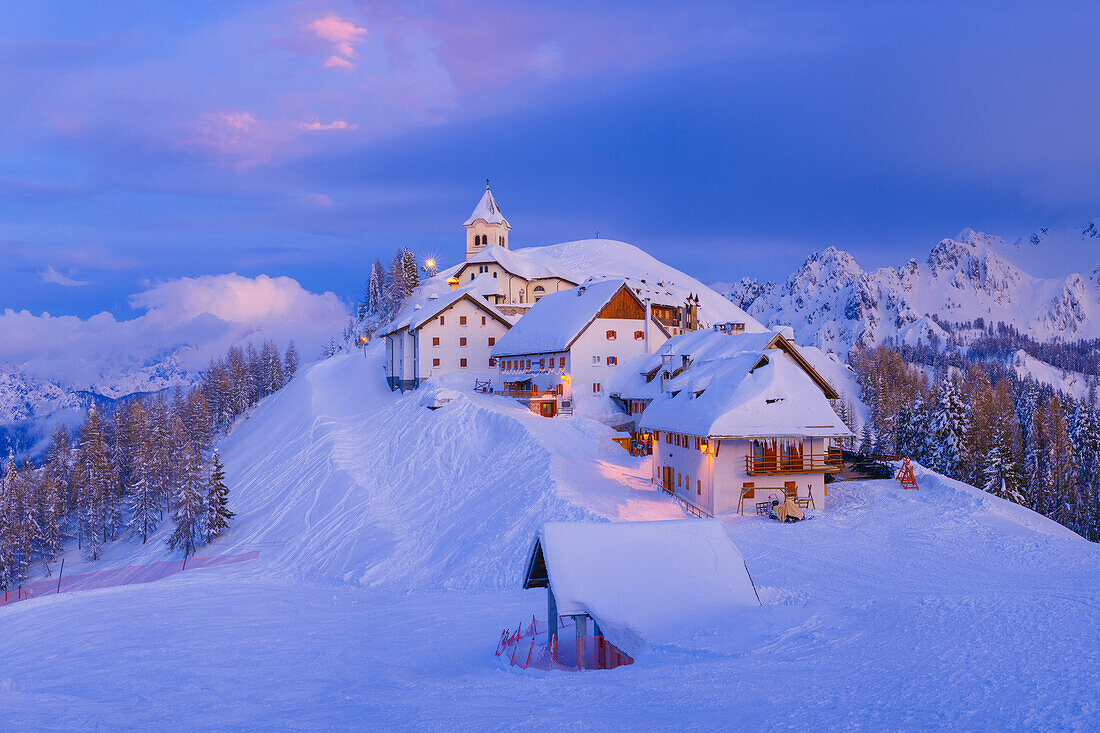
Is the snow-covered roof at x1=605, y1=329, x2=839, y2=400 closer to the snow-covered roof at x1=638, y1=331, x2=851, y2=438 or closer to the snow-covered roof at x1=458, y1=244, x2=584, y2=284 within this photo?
the snow-covered roof at x1=638, y1=331, x2=851, y2=438

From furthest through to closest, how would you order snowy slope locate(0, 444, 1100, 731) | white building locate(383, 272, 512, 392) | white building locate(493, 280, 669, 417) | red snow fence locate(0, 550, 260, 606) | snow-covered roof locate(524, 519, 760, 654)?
white building locate(383, 272, 512, 392) → white building locate(493, 280, 669, 417) → red snow fence locate(0, 550, 260, 606) → snow-covered roof locate(524, 519, 760, 654) → snowy slope locate(0, 444, 1100, 731)

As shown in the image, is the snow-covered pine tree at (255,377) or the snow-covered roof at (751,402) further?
the snow-covered pine tree at (255,377)

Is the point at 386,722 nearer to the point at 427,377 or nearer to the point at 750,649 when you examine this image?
the point at 750,649

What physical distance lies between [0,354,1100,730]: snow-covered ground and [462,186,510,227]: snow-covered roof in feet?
240

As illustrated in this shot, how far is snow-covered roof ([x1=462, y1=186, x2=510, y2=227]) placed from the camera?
4555 inches

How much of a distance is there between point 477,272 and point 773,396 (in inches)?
2880

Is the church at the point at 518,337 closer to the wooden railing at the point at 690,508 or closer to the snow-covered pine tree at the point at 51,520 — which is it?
the wooden railing at the point at 690,508

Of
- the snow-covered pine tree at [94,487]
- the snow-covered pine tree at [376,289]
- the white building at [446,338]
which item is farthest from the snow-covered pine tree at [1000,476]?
the snow-covered pine tree at [376,289]

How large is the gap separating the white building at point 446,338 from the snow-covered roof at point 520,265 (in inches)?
1362

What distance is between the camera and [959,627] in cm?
1495

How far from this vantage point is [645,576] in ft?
55.4

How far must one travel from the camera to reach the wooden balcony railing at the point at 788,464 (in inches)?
1339

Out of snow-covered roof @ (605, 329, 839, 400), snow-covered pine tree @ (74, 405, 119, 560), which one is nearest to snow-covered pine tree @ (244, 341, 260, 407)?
snow-covered pine tree @ (74, 405, 119, 560)

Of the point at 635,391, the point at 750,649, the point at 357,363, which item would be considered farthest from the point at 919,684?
the point at 357,363
